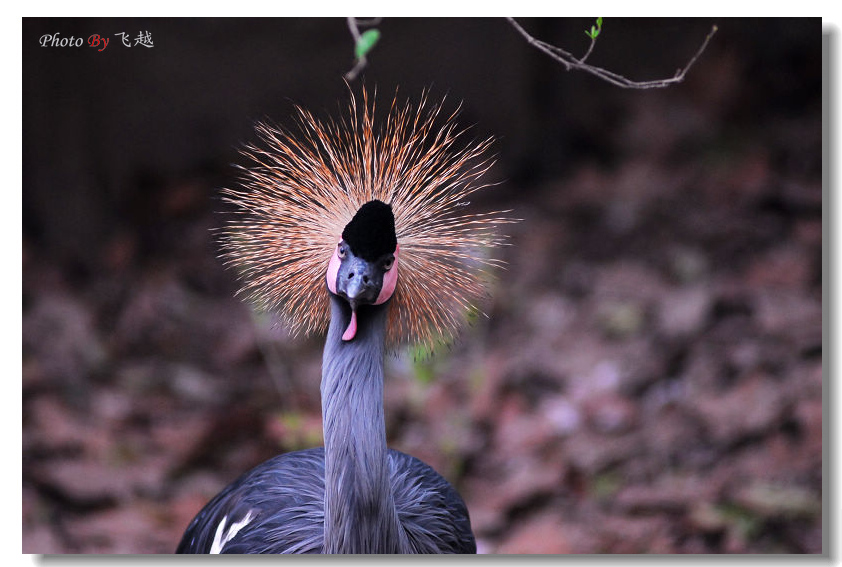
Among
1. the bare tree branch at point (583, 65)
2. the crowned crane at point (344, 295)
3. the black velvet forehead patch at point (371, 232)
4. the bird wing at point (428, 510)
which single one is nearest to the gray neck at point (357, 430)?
the crowned crane at point (344, 295)

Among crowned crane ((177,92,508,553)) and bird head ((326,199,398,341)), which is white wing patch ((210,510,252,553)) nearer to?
crowned crane ((177,92,508,553))

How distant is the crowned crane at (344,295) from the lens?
1777 millimetres

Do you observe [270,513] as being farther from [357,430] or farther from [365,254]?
[365,254]

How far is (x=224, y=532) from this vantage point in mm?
2164

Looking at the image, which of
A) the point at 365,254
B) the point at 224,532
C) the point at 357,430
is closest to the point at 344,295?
the point at 365,254

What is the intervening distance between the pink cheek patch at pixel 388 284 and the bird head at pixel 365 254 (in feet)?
0.05

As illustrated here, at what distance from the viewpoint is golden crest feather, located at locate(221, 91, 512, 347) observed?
1950mm

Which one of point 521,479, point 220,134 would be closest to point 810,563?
point 521,479

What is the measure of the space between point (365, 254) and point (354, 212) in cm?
27

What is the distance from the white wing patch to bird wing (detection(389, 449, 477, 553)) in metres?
0.34

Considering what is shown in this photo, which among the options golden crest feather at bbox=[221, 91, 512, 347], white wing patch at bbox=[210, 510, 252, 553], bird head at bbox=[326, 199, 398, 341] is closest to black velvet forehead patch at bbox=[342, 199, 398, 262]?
bird head at bbox=[326, 199, 398, 341]

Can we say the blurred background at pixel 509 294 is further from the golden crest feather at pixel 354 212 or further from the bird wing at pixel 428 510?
the bird wing at pixel 428 510
